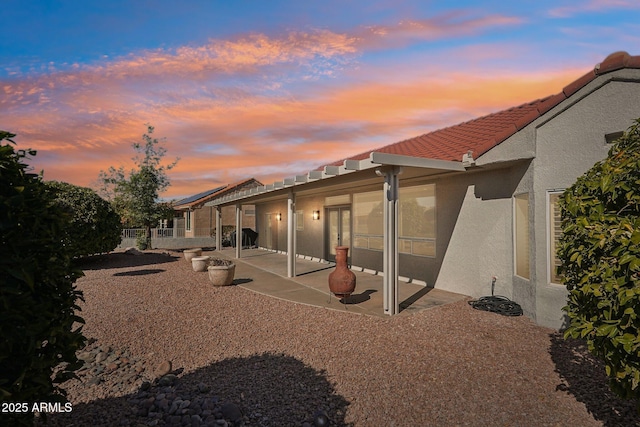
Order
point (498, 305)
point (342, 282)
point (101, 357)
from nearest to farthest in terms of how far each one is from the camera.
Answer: point (101, 357)
point (498, 305)
point (342, 282)

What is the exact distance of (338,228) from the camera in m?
13.3

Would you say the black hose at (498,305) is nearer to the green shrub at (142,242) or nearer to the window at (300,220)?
the window at (300,220)

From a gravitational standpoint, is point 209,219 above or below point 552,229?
above

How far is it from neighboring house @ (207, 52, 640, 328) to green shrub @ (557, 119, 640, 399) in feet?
10.3

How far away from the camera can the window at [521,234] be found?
263 inches

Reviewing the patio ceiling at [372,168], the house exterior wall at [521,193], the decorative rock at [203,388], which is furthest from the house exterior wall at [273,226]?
the decorative rock at [203,388]

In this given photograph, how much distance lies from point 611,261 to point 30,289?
405cm

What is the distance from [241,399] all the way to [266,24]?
726cm

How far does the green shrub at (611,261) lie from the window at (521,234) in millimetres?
3970

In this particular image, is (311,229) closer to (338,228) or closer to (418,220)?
(338,228)

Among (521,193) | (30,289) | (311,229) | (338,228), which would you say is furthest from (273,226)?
(30,289)

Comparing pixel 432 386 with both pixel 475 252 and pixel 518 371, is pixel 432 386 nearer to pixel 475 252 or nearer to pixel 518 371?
pixel 518 371

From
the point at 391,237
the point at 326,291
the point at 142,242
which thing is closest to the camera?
the point at 391,237

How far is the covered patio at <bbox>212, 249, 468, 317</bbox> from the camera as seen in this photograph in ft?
23.6
